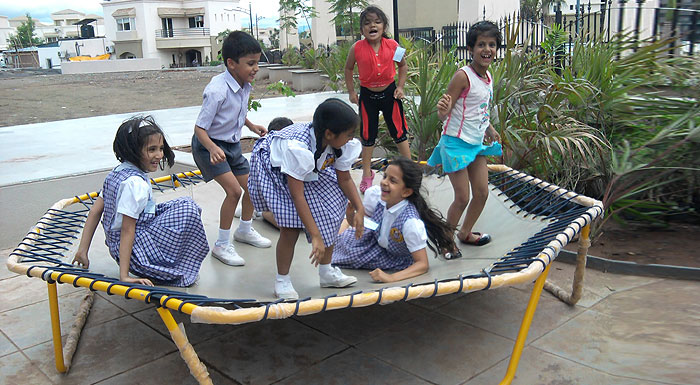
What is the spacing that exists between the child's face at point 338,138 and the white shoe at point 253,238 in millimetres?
1183

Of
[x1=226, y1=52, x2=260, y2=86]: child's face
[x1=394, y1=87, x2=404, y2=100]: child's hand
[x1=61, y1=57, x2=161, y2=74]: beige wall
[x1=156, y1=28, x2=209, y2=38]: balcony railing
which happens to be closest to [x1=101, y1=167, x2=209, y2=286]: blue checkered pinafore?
[x1=226, y1=52, x2=260, y2=86]: child's face

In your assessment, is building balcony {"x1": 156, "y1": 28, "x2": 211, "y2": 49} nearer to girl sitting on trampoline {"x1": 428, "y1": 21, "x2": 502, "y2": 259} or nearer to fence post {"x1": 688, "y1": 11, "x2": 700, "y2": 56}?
fence post {"x1": 688, "y1": 11, "x2": 700, "y2": 56}

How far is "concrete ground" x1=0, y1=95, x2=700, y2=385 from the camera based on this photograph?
2473 millimetres

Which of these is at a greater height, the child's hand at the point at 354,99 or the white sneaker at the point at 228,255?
the child's hand at the point at 354,99

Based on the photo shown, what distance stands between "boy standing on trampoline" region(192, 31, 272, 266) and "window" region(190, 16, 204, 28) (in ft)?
168

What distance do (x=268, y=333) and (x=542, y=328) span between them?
1.35 m

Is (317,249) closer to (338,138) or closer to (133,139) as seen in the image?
(338,138)

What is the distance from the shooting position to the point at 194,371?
2.05 m

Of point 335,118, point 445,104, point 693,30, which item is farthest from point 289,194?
point 693,30

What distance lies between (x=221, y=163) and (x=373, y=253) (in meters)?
1.00

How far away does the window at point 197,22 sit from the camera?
2012 inches

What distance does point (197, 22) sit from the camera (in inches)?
2020

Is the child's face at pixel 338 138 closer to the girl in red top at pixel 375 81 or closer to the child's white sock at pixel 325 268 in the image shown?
the child's white sock at pixel 325 268

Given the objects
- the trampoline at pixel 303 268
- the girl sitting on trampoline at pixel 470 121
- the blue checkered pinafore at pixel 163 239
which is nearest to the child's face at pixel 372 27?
the trampoline at pixel 303 268
